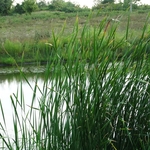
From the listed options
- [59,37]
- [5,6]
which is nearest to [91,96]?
[59,37]

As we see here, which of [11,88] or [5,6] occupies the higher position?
[5,6]

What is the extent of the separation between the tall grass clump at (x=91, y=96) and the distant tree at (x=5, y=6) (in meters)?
23.4

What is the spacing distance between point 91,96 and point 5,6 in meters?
24.2

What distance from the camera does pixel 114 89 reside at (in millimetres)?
1623

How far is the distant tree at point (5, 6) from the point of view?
24.5 m

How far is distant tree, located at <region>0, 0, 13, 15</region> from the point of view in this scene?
24531 mm

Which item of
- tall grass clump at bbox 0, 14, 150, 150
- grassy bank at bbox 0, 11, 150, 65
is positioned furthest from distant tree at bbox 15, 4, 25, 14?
tall grass clump at bbox 0, 14, 150, 150

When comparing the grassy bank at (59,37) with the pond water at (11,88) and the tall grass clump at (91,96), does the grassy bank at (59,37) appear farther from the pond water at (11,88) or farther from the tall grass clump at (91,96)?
the pond water at (11,88)

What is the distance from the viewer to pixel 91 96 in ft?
5.43

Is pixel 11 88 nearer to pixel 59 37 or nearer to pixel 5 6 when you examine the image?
pixel 59 37

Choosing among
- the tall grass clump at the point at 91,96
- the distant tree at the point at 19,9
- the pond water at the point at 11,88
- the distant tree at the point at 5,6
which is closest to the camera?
the tall grass clump at the point at 91,96

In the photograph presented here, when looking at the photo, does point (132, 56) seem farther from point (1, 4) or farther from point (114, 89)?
point (1, 4)

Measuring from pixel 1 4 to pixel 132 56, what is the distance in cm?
2368

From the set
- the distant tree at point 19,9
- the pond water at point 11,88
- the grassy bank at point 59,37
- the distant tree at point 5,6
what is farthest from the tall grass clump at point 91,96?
the distant tree at point 19,9
